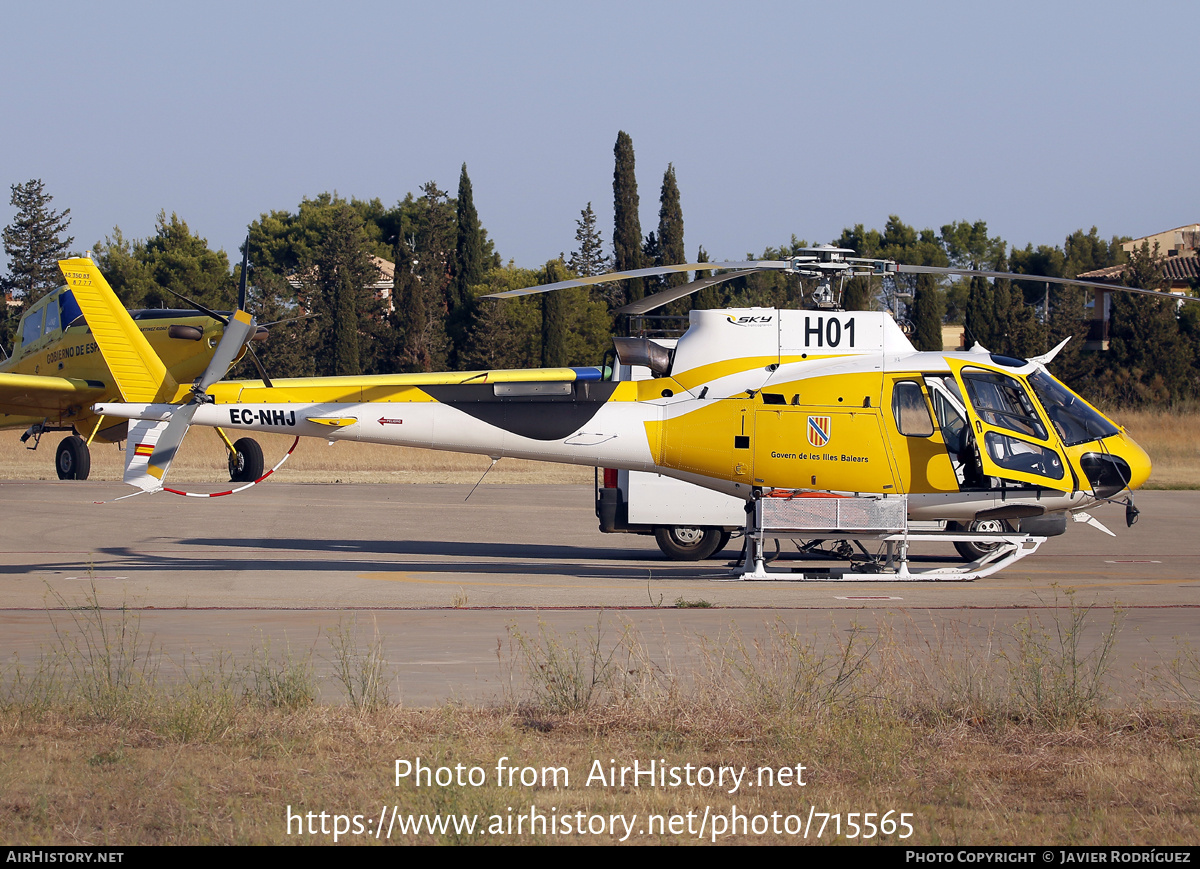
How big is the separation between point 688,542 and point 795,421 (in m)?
3.01

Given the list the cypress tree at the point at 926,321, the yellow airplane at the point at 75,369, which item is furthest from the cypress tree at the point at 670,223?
the yellow airplane at the point at 75,369

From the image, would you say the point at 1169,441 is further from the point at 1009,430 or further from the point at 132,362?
the point at 132,362

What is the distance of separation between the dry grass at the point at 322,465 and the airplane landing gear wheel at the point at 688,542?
12.6 metres

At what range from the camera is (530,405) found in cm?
1402

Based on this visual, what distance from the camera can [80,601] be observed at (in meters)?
11.5

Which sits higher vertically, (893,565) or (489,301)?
(489,301)

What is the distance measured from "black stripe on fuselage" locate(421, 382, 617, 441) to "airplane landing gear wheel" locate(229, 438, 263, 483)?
25.3 ft

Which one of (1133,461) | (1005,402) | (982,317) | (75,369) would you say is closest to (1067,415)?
(1005,402)

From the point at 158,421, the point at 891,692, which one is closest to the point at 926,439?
the point at 891,692

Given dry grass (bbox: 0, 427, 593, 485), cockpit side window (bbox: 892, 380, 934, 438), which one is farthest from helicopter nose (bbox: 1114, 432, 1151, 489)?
dry grass (bbox: 0, 427, 593, 485)

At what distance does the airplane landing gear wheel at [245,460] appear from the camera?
20.3 meters

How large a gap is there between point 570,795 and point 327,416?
9129 mm

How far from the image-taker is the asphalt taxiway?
9812 mm

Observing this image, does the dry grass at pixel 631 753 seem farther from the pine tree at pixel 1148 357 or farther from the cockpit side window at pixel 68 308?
the pine tree at pixel 1148 357
